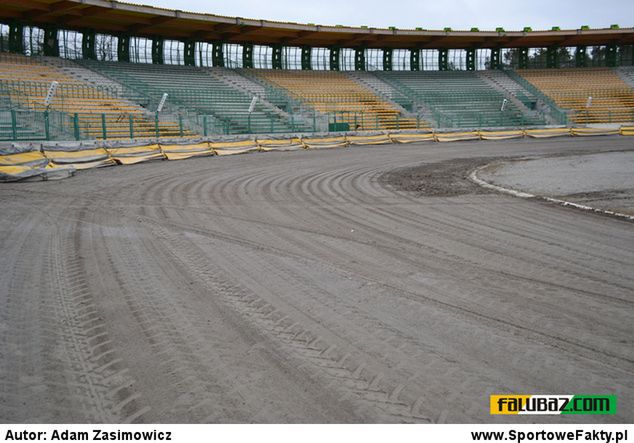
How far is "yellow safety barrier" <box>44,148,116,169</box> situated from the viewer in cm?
1812

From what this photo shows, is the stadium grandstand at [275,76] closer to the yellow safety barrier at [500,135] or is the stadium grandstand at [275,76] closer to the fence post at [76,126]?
the fence post at [76,126]

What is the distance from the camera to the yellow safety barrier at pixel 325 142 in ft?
97.0

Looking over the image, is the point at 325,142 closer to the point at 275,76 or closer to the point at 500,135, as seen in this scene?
the point at 500,135

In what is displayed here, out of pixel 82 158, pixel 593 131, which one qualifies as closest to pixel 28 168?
pixel 82 158

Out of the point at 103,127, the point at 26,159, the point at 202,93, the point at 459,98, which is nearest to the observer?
the point at 26,159

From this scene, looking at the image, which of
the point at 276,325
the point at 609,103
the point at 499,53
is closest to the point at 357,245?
the point at 276,325

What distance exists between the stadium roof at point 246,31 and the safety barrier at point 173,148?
1716 cm

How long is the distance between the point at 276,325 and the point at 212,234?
3960mm

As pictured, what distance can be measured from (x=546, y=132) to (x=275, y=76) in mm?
24940

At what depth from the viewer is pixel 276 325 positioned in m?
4.36

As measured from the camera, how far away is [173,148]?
2319 centimetres

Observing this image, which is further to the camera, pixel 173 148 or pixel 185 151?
pixel 185 151

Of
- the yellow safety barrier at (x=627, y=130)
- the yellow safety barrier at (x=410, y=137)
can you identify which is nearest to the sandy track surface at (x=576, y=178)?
the yellow safety barrier at (x=410, y=137)
